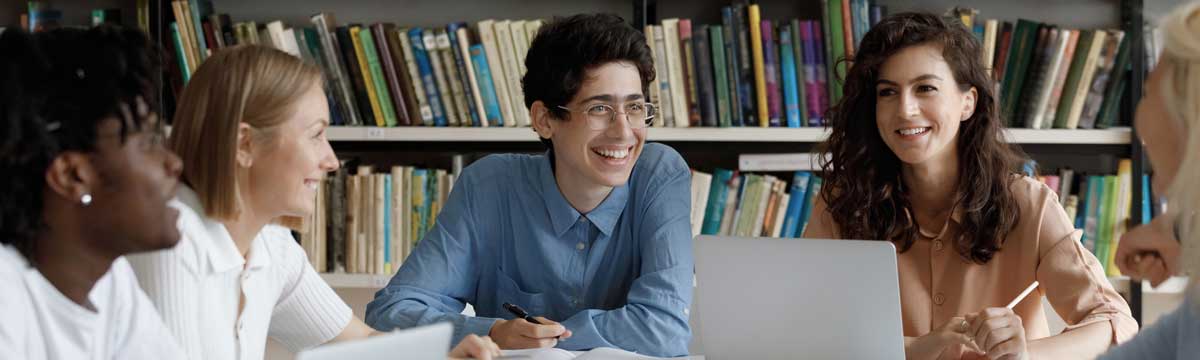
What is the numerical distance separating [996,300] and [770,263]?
64 centimetres

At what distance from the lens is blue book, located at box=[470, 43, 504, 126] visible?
2.75 m

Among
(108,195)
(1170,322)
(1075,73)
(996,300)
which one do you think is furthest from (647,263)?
(1075,73)

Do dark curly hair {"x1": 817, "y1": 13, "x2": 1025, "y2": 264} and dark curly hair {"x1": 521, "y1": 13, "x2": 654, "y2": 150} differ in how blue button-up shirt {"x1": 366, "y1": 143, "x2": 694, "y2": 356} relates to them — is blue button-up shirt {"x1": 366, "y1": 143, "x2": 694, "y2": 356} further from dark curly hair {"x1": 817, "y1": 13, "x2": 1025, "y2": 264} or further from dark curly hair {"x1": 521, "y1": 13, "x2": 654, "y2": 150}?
dark curly hair {"x1": 817, "y1": 13, "x2": 1025, "y2": 264}

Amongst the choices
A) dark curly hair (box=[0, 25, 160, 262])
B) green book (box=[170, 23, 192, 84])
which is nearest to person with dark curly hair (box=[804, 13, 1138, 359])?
dark curly hair (box=[0, 25, 160, 262])

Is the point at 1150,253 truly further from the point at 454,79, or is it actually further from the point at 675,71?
the point at 454,79

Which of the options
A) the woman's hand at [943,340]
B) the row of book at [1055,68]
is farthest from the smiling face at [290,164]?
the row of book at [1055,68]

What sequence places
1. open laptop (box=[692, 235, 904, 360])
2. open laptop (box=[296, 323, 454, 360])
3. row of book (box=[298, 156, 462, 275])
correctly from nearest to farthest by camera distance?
open laptop (box=[296, 323, 454, 360]) → open laptop (box=[692, 235, 904, 360]) → row of book (box=[298, 156, 462, 275])

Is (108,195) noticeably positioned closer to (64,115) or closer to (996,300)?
(64,115)

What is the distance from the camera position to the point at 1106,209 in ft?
Answer: 9.03

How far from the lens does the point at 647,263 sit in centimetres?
195

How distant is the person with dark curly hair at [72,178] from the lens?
101cm

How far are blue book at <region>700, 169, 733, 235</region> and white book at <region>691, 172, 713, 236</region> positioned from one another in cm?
1

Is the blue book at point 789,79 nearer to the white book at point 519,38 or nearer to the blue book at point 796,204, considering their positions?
the blue book at point 796,204

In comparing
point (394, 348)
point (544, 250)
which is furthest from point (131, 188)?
point (544, 250)
